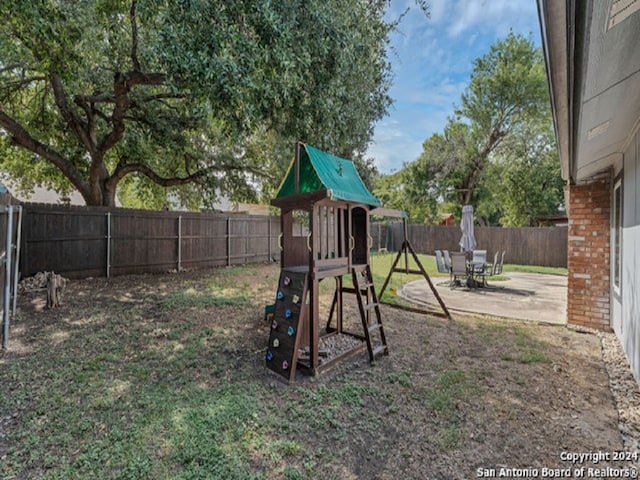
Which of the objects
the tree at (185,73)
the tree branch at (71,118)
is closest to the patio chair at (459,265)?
the tree at (185,73)

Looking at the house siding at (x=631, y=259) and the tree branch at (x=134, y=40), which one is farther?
the tree branch at (x=134, y=40)

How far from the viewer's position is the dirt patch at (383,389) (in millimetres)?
2104

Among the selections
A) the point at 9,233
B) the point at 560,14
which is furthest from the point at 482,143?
the point at 9,233

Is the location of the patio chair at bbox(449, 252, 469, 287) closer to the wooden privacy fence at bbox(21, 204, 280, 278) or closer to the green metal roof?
the green metal roof

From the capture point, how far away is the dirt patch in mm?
2104

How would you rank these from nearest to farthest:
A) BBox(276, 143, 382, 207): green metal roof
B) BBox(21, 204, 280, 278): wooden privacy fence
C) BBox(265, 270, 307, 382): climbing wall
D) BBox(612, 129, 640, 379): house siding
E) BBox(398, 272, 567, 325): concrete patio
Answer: BBox(612, 129, 640, 379): house siding < BBox(265, 270, 307, 382): climbing wall < BBox(276, 143, 382, 207): green metal roof < BBox(398, 272, 567, 325): concrete patio < BBox(21, 204, 280, 278): wooden privacy fence

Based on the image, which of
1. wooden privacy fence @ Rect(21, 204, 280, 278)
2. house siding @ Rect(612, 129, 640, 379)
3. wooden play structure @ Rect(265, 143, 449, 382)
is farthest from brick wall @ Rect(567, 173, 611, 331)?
wooden privacy fence @ Rect(21, 204, 280, 278)

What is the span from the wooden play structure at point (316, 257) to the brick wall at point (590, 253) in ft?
10.7

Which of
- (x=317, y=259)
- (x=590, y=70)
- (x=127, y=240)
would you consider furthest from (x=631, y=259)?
(x=127, y=240)

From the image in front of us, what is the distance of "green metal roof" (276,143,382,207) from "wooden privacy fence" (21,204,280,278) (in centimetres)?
602

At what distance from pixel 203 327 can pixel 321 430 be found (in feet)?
9.31

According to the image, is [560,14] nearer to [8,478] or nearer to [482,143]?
[8,478]

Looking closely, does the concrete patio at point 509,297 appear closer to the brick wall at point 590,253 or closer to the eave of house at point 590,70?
the brick wall at point 590,253

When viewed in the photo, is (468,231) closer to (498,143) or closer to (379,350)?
(379,350)
